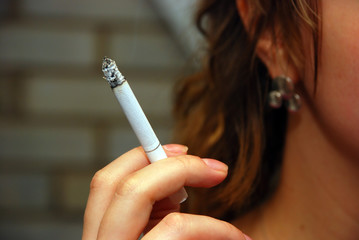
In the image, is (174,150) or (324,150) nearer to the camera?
(174,150)

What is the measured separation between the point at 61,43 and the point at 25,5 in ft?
0.57

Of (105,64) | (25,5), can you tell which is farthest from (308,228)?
(25,5)

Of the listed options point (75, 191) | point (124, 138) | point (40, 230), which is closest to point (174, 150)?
point (124, 138)

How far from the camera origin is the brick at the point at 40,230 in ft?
4.89

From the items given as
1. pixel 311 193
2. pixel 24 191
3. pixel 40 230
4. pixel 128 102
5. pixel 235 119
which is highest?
pixel 128 102

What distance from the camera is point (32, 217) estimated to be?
58.7 inches

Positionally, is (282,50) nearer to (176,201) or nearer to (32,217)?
(176,201)

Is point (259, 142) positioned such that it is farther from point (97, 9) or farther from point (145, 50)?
point (97, 9)

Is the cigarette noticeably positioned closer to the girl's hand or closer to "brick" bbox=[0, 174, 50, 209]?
the girl's hand

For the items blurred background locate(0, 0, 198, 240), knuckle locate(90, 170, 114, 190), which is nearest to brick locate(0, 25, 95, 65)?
blurred background locate(0, 0, 198, 240)

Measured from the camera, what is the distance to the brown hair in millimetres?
913

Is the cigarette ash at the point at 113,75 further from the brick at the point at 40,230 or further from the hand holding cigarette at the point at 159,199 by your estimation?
the brick at the point at 40,230

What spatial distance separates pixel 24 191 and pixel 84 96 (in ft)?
1.29

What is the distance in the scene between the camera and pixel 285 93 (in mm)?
808
